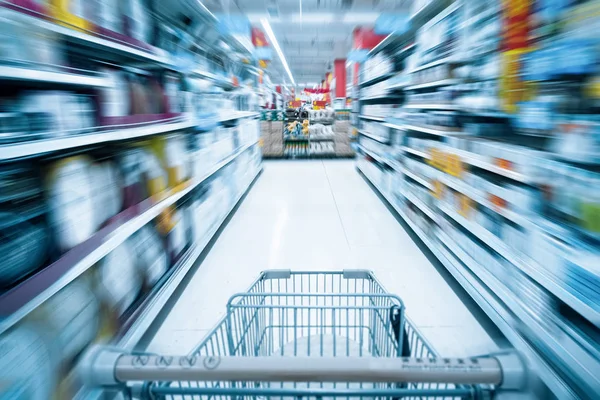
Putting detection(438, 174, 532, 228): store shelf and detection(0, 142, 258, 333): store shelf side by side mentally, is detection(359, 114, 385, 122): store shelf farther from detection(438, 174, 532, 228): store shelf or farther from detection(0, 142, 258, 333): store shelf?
detection(0, 142, 258, 333): store shelf

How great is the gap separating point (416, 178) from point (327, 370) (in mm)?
2850

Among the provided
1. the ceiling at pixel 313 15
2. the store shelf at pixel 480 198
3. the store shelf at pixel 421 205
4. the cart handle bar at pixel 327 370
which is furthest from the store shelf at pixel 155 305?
the ceiling at pixel 313 15

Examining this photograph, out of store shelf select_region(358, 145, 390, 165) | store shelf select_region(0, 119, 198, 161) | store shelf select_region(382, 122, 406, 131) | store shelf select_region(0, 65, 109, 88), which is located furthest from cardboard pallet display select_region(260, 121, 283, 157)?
store shelf select_region(0, 65, 109, 88)

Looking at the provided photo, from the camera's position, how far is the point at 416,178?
3.17 meters

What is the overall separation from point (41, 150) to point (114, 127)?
513 mm

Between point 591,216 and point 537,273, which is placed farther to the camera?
point 537,273

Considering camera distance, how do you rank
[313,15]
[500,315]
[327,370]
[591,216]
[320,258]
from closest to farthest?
1. [327,370]
2. [591,216]
3. [500,315]
4. [320,258]
5. [313,15]

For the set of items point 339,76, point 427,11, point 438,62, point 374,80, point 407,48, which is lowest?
point 438,62

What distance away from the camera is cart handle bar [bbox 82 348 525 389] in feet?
1.87

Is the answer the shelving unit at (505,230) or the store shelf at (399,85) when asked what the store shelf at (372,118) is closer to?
the store shelf at (399,85)

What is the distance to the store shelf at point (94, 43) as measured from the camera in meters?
1.10

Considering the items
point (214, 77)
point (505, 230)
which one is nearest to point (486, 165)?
point (505, 230)

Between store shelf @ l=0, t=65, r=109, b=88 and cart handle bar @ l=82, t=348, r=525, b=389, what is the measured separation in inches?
37.1

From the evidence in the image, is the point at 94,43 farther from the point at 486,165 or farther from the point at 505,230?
the point at 505,230
